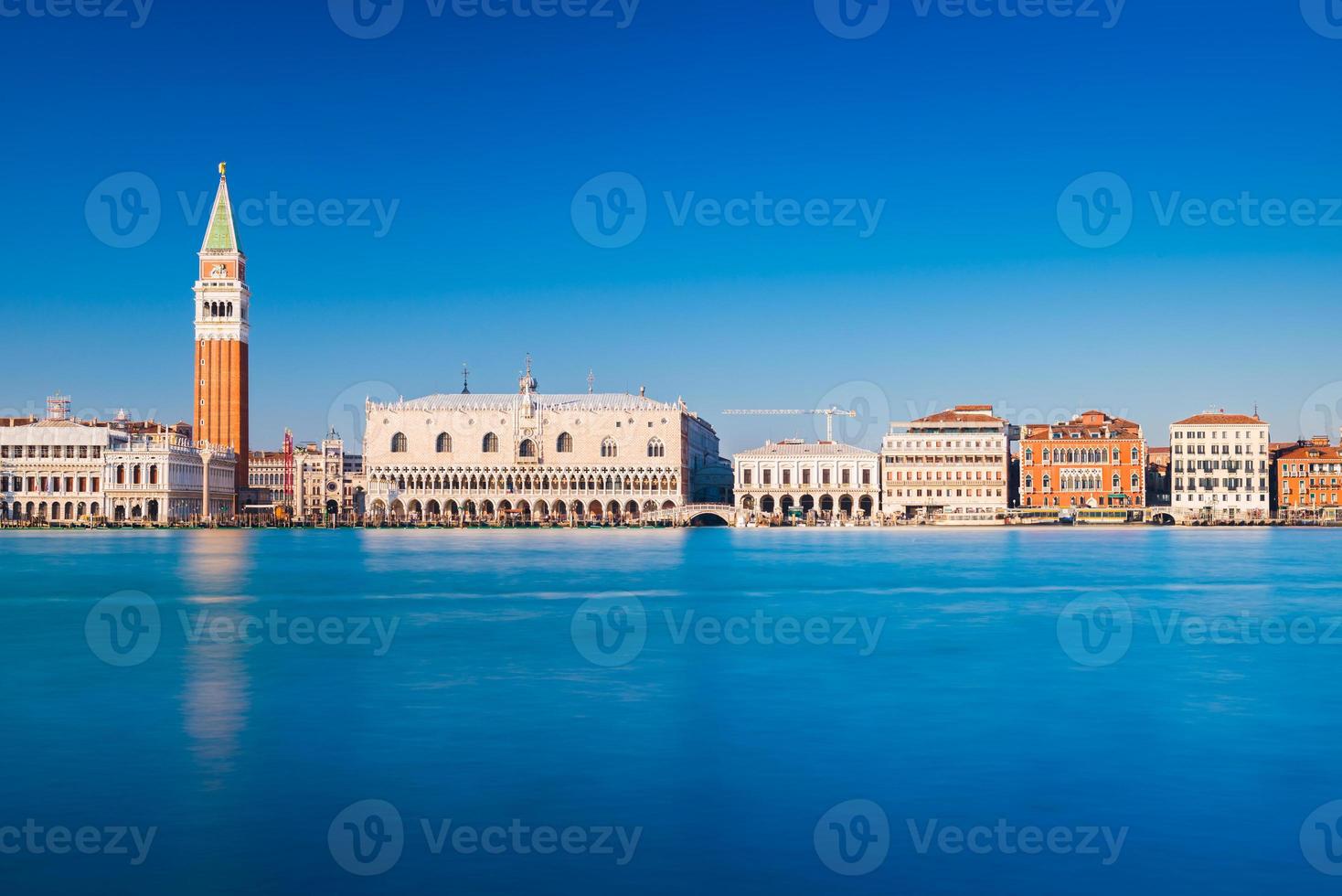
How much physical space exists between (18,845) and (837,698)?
9.66 m

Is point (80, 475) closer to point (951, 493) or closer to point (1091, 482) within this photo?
point (951, 493)

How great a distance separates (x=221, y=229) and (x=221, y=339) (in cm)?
886

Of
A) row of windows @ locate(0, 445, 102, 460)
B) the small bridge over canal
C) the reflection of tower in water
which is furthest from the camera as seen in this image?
row of windows @ locate(0, 445, 102, 460)

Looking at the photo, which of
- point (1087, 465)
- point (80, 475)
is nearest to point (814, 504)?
point (1087, 465)

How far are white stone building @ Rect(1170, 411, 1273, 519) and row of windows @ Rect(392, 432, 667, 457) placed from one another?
123 ft

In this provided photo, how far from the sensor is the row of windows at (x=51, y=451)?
97250mm

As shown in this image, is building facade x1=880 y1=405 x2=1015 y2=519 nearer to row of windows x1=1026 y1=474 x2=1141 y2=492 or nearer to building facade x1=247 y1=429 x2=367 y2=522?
row of windows x1=1026 y1=474 x2=1141 y2=492

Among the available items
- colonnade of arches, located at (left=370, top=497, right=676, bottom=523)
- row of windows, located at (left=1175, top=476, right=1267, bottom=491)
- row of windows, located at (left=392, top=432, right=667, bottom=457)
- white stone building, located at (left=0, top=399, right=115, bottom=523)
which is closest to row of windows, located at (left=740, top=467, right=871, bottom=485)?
colonnade of arches, located at (left=370, top=497, right=676, bottom=523)

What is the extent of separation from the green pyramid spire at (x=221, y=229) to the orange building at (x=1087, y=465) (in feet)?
187

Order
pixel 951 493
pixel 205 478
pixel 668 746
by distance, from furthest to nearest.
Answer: pixel 205 478 < pixel 951 493 < pixel 668 746

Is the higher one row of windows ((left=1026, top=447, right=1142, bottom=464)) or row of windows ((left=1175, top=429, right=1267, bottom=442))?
row of windows ((left=1175, top=429, right=1267, bottom=442))

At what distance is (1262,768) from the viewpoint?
13.5m

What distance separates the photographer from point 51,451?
320ft

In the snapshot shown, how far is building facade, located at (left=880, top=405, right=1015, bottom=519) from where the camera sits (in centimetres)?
9525
